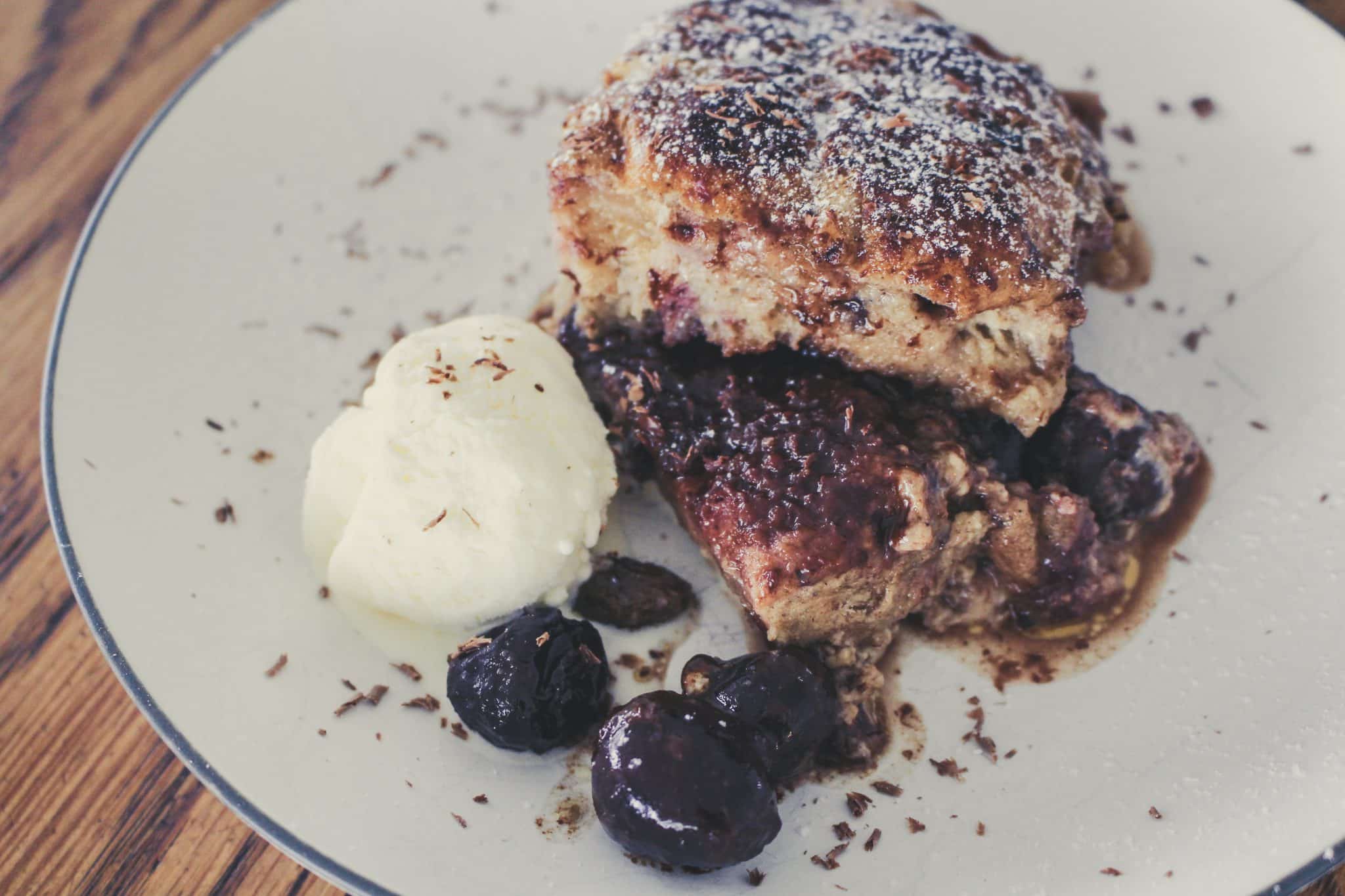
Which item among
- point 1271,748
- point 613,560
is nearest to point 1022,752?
point 1271,748

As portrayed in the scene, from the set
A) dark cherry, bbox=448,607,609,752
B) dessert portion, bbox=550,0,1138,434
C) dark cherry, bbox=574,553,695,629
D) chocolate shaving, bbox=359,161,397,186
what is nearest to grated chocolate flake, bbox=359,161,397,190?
chocolate shaving, bbox=359,161,397,186

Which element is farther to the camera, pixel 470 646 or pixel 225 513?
pixel 225 513

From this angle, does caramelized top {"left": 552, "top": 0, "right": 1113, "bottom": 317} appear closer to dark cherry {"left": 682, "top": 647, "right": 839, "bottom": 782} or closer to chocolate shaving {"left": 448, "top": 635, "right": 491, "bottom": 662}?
dark cherry {"left": 682, "top": 647, "right": 839, "bottom": 782}

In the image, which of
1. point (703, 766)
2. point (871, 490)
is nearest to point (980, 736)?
point (871, 490)

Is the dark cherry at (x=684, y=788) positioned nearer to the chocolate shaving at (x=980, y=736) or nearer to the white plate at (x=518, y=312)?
the white plate at (x=518, y=312)

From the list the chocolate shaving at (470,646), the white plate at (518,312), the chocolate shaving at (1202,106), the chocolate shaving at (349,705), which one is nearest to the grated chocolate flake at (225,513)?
the white plate at (518,312)

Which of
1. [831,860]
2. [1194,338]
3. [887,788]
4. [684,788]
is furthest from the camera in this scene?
[1194,338]

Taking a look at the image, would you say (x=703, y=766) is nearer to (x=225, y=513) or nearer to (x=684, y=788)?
(x=684, y=788)
